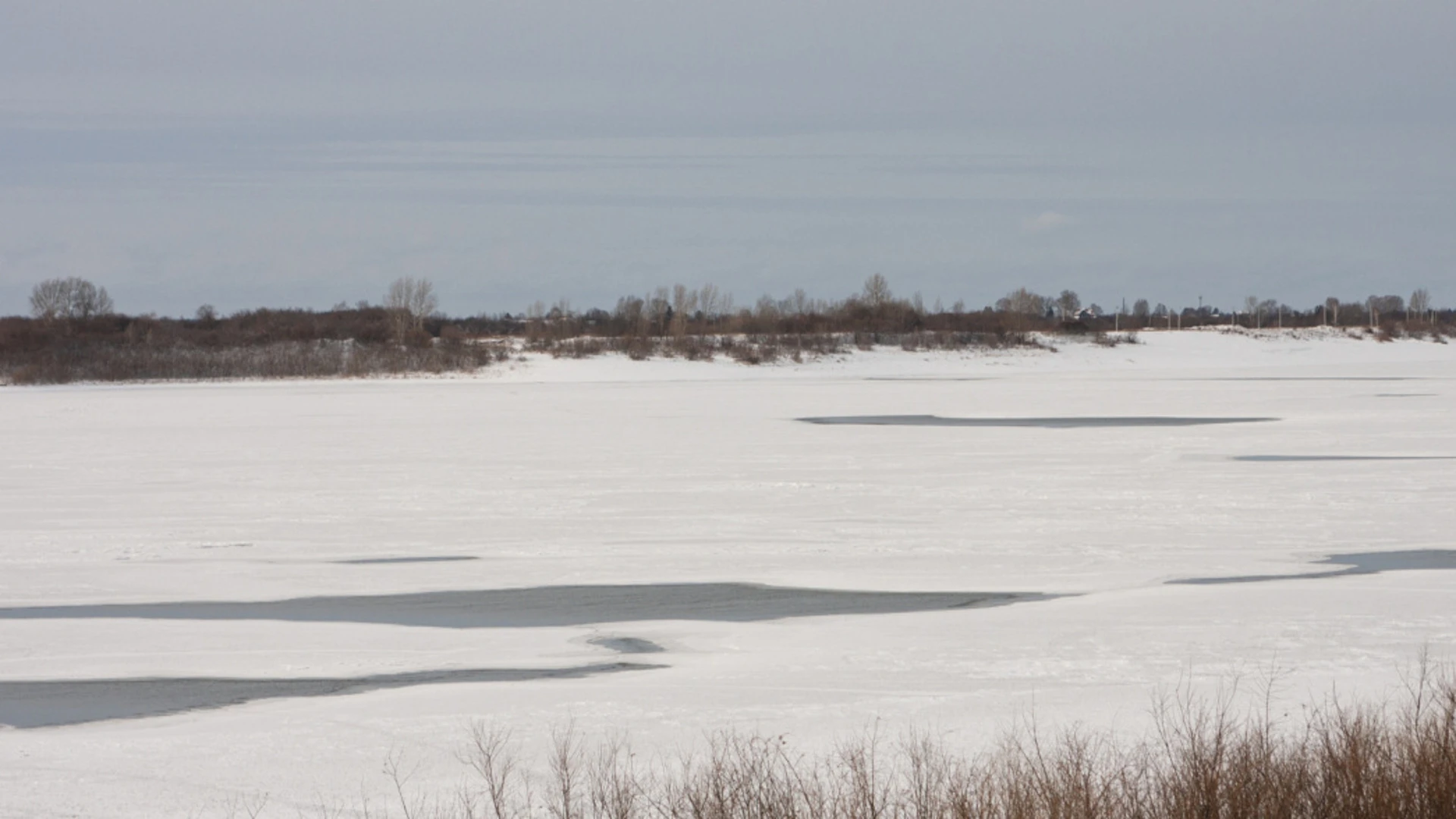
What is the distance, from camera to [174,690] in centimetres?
777

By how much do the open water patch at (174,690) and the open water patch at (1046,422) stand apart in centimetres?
1796

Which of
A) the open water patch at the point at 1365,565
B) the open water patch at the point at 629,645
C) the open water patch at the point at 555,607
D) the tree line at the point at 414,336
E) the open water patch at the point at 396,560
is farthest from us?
A: the tree line at the point at 414,336

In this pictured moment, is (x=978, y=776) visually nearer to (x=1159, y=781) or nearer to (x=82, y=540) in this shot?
(x=1159, y=781)

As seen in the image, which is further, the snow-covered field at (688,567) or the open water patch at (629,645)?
the open water patch at (629,645)

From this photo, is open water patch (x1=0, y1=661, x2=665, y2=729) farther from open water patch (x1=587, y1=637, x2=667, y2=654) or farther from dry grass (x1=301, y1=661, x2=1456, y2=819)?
dry grass (x1=301, y1=661, x2=1456, y2=819)

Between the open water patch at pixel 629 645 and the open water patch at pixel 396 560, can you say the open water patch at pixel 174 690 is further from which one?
the open water patch at pixel 396 560

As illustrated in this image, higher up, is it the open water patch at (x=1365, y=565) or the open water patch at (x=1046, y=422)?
the open water patch at (x=1046, y=422)

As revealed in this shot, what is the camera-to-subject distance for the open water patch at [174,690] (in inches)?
287

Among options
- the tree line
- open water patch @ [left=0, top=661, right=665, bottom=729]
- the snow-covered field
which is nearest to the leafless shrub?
the snow-covered field

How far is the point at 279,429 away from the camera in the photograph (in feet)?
85.5

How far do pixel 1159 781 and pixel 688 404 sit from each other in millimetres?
27645

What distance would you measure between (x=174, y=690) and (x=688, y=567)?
179 inches

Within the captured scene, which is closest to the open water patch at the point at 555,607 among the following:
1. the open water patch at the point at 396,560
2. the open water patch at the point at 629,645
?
the open water patch at the point at 629,645

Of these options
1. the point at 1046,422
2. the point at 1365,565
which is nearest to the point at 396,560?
the point at 1365,565
